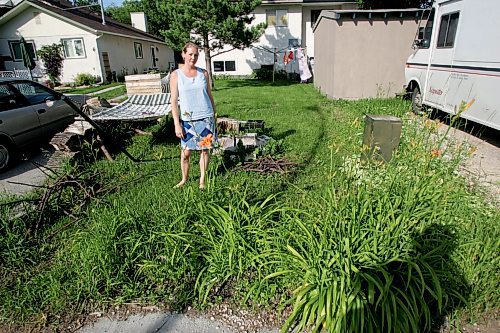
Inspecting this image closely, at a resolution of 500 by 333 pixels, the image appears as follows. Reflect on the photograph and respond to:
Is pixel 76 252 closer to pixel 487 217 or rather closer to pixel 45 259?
pixel 45 259

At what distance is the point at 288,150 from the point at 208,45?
11.8 metres

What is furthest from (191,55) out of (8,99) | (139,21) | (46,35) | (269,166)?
(139,21)

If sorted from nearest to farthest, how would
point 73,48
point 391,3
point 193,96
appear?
point 193,96 < point 391,3 < point 73,48

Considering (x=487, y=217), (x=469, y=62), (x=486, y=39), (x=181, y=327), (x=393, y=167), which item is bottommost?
(x=181, y=327)

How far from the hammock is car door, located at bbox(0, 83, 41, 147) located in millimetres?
969

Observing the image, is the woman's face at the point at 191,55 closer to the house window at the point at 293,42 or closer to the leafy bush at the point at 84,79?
the leafy bush at the point at 84,79

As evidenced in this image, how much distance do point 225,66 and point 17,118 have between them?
62.8ft

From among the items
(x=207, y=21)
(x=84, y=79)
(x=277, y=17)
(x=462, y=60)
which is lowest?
(x=84, y=79)

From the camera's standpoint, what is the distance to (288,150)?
17.6 ft

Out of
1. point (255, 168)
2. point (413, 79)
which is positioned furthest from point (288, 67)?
point (255, 168)

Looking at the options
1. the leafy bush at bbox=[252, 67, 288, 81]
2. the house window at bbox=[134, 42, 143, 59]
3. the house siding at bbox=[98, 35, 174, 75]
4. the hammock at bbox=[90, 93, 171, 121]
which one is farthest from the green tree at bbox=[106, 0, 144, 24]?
the hammock at bbox=[90, 93, 171, 121]

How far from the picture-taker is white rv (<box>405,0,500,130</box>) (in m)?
5.19

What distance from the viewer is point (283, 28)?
2164 centimetres

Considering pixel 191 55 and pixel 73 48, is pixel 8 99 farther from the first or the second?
pixel 73 48
